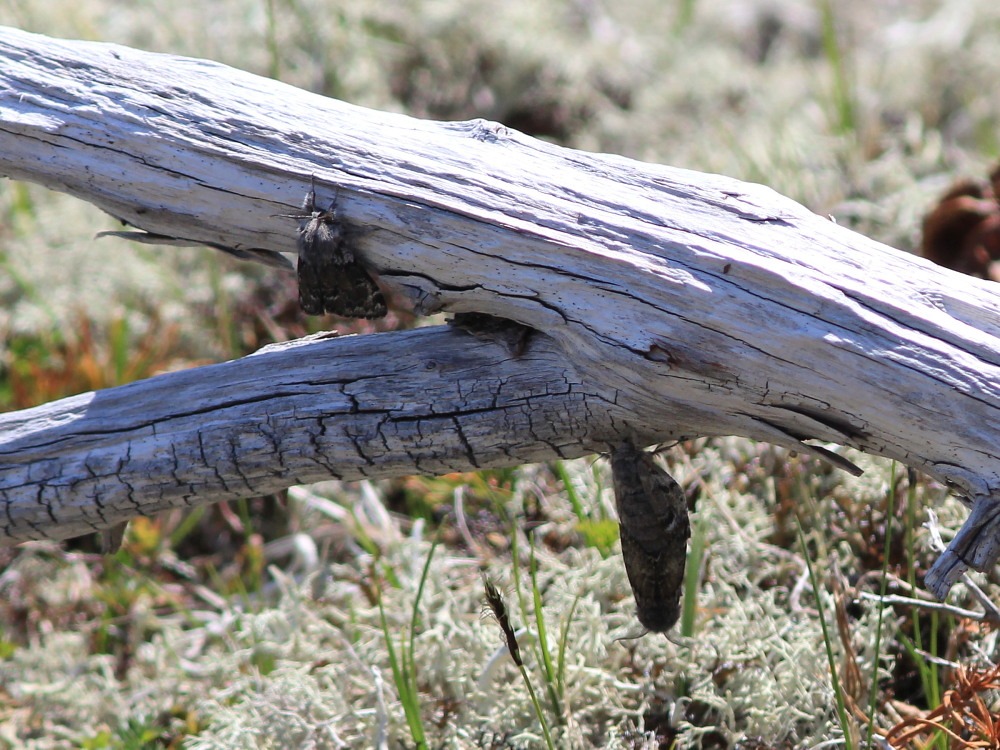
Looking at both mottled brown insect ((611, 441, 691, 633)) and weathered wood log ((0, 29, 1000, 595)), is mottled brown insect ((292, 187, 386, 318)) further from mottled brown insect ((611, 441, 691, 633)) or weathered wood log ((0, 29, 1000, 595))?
mottled brown insect ((611, 441, 691, 633))

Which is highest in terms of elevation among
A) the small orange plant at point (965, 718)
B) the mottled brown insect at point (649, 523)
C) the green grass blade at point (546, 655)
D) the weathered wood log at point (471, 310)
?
the weathered wood log at point (471, 310)

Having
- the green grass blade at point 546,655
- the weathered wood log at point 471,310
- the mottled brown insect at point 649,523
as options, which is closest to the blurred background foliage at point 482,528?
the green grass blade at point 546,655

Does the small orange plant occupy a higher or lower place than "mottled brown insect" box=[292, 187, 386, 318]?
lower

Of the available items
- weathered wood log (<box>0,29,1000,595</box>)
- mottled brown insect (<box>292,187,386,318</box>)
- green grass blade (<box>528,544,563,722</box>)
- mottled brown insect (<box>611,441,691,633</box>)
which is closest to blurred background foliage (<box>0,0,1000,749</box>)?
green grass blade (<box>528,544,563,722</box>)

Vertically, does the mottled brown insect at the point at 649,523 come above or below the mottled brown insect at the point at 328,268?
below

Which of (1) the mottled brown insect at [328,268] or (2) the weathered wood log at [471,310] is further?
(1) the mottled brown insect at [328,268]

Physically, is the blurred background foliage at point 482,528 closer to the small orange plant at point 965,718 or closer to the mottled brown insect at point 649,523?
the small orange plant at point 965,718

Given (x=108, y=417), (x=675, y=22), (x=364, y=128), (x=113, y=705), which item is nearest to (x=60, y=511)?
(x=108, y=417)
